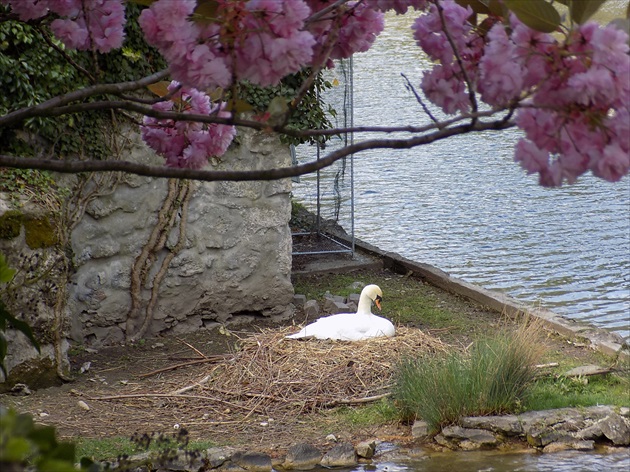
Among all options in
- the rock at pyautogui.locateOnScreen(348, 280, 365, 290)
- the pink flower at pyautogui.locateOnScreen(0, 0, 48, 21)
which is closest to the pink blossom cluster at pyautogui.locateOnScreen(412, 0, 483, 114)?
the pink flower at pyautogui.locateOnScreen(0, 0, 48, 21)

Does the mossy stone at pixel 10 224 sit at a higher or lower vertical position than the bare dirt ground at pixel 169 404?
higher

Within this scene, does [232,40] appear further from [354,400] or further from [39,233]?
[39,233]

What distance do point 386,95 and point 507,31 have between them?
1526 centimetres

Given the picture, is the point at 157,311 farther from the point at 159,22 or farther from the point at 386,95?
the point at 386,95

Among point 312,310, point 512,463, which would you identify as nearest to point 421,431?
point 512,463

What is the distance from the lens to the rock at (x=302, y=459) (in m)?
4.55

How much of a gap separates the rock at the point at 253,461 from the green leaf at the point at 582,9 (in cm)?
342

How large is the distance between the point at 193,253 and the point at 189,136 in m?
4.41

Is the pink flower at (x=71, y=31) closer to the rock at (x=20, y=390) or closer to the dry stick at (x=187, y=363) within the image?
the rock at (x=20, y=390)

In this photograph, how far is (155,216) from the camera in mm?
6371

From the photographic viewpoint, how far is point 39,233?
17.8 ft

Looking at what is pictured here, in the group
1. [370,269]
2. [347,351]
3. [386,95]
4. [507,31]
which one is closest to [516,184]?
[370,269]

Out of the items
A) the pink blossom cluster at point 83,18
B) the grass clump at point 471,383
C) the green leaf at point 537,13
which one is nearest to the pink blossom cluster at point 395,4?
the green leaf at point 537,13

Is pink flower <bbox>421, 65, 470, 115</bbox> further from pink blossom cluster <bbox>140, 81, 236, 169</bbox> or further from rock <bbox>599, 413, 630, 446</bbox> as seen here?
rock <bbox>599, 413, 630, 446</bbox>
